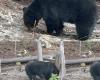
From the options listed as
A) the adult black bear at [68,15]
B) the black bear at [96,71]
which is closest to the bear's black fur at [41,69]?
the black bear at [96,71]

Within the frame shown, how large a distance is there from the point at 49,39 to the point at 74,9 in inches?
45.4

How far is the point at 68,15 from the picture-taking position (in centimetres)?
1156

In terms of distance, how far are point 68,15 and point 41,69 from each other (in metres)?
3.76

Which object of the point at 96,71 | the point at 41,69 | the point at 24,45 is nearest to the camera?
the point at 96,71

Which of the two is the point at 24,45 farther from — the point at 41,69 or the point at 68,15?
the point at 41,69

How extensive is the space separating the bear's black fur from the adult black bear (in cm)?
334

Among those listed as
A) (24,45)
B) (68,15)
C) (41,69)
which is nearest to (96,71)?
(41,69)

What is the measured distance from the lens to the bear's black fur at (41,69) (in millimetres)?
7961

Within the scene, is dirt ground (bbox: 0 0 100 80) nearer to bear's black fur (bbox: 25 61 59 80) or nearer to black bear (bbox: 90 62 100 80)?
bear's black fur (bbox: 25 61 59 80)

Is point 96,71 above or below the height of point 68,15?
below

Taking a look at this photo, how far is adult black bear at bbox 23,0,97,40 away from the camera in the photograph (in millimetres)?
11336

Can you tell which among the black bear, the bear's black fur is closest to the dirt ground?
the bear's black fur

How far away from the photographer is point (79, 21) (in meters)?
11.6

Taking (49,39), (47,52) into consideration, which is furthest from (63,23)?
(47,52)
